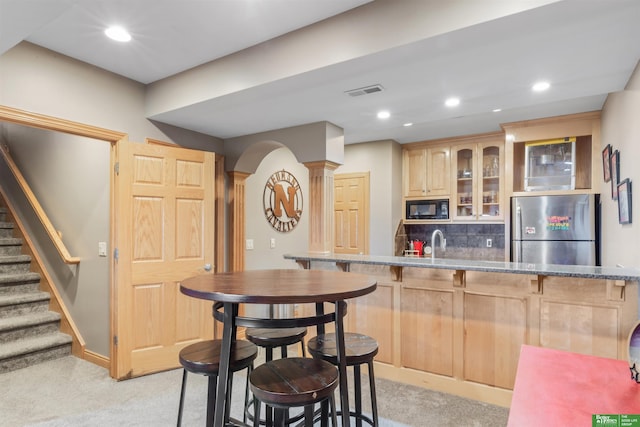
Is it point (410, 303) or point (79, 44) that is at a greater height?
point (79, 44)

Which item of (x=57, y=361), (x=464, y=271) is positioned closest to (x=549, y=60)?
(x=464, y=271)

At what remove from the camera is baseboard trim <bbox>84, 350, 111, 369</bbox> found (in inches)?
127

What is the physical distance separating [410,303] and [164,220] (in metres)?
2.25

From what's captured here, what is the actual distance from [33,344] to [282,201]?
118 inches

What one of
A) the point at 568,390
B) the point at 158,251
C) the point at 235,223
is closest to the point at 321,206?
the point at 235,223

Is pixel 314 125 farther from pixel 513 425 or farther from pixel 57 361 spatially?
pixel 57 361

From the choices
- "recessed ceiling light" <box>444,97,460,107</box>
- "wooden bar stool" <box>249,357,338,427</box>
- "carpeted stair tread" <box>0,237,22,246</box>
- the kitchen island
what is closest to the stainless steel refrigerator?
the kitchen island

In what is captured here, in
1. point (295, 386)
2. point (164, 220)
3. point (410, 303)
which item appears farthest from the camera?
point (164, 220)

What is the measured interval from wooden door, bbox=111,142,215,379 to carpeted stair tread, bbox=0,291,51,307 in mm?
1367

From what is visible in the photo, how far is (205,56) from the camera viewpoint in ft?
8.77

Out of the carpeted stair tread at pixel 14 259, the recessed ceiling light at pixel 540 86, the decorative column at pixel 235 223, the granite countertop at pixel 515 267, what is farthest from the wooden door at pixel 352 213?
the carpeted stair tread at pixel 14 259

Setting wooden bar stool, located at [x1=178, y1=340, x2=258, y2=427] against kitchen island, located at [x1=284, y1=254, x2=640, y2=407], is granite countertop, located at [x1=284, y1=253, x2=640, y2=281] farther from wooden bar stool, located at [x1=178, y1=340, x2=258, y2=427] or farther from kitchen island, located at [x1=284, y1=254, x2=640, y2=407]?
wooden bar stool, located at [x1=178, y1=340, x2=258, y2=427]

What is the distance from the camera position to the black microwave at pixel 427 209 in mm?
4848

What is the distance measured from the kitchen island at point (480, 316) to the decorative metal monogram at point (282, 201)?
1642 mm
